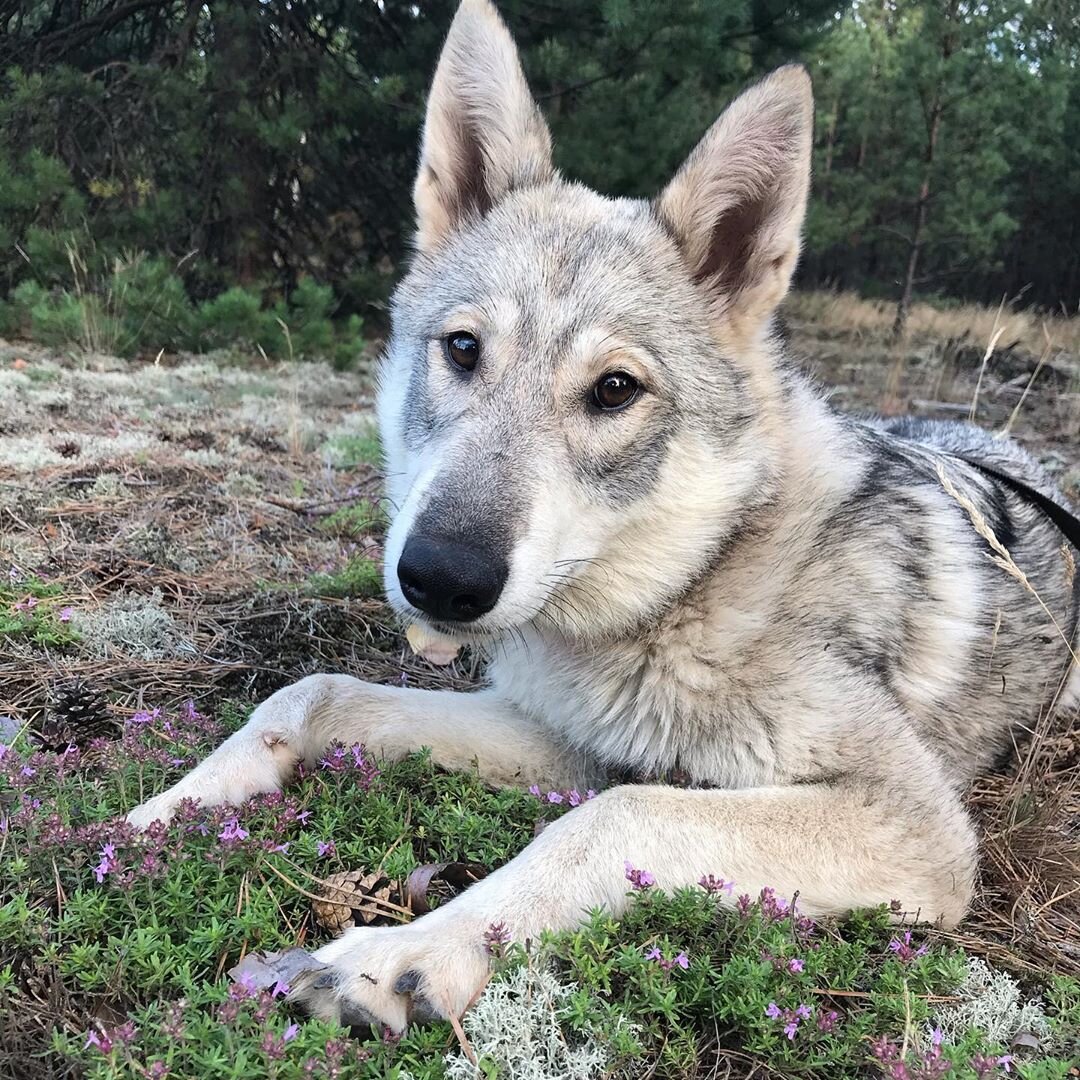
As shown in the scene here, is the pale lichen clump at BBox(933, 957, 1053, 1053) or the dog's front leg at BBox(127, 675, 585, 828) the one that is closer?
the pale lichen clump at BBox(933, 957, 1053, 1053)

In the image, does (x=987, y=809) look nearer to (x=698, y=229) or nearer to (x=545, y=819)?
(x=545, y=819)

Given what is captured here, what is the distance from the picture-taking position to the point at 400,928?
5.70 feet

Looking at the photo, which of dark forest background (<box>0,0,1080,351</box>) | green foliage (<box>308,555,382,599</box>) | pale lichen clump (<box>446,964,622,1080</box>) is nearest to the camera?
pale lichen clump (<box>446,964,622,1080</box>)

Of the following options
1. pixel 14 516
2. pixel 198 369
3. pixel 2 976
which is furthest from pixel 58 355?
pixel 2 976

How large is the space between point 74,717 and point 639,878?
1.74 metres

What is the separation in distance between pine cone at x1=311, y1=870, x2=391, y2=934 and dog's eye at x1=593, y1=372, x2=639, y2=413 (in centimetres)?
133

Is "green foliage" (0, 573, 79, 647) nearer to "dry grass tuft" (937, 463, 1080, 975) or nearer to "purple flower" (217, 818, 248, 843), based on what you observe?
"purple flower" (217, 818, 248, 843)

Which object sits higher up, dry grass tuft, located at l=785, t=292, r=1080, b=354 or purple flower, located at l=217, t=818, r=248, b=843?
dry grass tuft, located at l=785, t=292, r=1080, b=354

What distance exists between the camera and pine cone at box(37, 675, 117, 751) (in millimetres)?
2439

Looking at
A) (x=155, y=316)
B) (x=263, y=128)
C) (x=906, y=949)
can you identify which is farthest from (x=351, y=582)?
(x=263, y=128)

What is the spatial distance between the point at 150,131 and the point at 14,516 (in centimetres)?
717

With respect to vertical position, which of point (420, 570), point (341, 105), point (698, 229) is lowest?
point (420, 570)

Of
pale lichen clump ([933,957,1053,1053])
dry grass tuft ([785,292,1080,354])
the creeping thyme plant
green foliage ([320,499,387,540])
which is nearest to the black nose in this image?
the creeping thyme plant

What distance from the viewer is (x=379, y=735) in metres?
2.51
